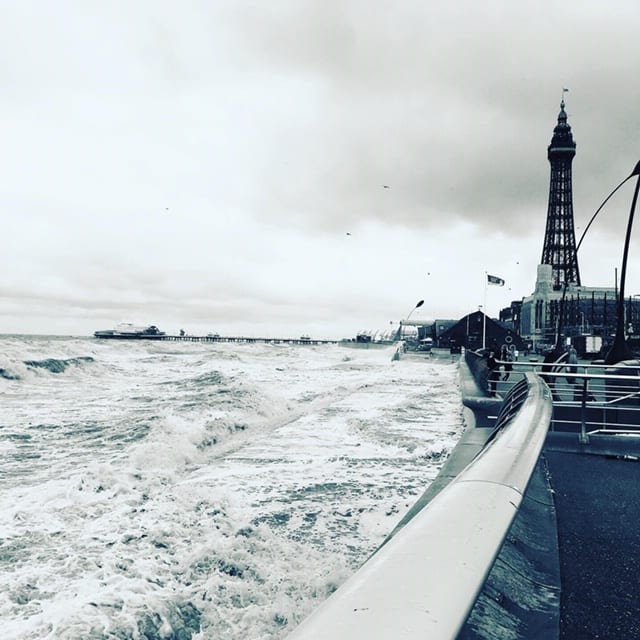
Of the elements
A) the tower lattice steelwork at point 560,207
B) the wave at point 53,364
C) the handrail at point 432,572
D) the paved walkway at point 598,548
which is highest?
the tower lattice steelwork at point 560,207

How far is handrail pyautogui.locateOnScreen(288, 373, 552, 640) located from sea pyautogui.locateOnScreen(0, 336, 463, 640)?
9.58ft

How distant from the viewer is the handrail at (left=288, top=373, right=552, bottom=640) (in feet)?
2.54

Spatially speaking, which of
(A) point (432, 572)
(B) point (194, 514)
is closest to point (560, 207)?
(B) point (194, 514)

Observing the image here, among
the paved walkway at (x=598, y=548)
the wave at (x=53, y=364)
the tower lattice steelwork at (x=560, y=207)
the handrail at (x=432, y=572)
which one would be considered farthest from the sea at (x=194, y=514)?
the tower lattice steelwork at (x=560, y=207)

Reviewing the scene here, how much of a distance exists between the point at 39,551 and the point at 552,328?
11039 cm

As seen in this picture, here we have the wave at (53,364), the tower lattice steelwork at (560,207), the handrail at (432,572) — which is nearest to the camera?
the handrail at (432,572)

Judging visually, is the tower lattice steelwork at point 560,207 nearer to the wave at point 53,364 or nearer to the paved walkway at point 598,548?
the wave at point 53,364

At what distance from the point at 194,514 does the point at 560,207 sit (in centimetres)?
12380

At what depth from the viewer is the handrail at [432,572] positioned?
77 centimetres

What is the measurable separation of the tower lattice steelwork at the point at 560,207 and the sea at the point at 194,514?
375 feet

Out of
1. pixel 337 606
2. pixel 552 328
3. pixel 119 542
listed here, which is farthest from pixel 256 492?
pixel 552 328

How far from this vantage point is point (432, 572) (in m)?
0.94

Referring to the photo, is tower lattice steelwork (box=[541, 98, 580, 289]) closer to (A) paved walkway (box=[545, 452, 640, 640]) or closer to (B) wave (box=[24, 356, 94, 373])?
(B) wave (box=[24, 356, 94, 373])

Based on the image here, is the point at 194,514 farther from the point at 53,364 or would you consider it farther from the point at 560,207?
the point at 560,207
